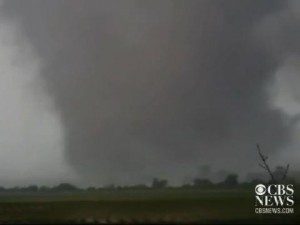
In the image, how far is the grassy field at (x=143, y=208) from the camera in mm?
27828

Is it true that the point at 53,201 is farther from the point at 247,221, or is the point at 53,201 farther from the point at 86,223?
the point at 247,221

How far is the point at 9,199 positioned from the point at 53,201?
302cm

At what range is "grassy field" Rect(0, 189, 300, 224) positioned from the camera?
27.8 metres

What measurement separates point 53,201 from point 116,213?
4235 mm

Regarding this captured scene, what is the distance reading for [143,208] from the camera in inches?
1119

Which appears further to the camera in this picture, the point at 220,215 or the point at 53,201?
the point at 53,201

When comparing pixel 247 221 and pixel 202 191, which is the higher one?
pixel 202 191

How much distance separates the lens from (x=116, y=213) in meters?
28.9

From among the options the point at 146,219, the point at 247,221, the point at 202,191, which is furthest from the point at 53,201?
the point at 247,221

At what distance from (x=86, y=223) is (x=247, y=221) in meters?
9.79

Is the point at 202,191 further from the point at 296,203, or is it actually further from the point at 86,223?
the point at 86,223

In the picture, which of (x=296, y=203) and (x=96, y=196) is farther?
(x=96, y=196)

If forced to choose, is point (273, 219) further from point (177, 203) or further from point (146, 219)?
point (146, 219)

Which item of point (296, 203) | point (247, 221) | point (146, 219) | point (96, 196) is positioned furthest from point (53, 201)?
point (296, 203)
